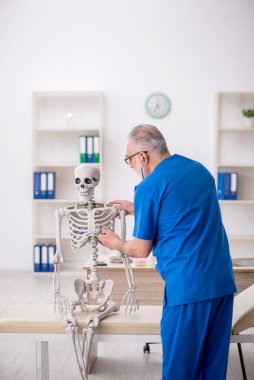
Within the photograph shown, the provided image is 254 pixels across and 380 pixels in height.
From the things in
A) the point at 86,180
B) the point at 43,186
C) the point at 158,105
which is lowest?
the point at 43,186

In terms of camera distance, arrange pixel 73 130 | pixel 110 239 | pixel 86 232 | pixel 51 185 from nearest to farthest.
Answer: pixel 110 239
pixel 86 232
pixel 73 130
pixel 51 185

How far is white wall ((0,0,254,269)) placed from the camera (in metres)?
5.82

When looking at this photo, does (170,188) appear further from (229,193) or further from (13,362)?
(229,193)

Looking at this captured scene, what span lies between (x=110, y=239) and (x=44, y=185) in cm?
351

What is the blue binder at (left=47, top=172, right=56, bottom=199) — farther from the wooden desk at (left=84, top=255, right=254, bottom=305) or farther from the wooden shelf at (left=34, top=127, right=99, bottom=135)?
the wooden desk at (left=84, top=255, right=254, bottom=305)

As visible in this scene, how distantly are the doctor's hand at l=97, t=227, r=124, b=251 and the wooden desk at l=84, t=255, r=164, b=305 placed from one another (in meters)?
1.25

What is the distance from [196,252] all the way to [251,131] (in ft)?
13.2

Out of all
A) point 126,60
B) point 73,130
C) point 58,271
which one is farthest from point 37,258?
point 58,271

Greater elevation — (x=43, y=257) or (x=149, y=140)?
(x=149, y=140)

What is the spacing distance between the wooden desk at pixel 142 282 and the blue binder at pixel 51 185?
222 centimetres

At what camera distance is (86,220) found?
250cm

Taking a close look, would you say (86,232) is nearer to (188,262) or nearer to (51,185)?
(188,262)

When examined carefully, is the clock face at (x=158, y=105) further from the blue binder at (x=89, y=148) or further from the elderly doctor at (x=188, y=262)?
the elderly doctor at (x=188, y=262)

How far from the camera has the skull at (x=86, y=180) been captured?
98.3 inches
